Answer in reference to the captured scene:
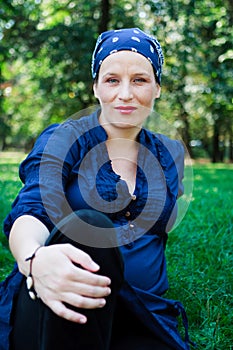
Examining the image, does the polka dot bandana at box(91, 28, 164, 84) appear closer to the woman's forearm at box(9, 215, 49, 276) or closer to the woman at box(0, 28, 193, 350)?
the woman at box(0, 28, 193, 350)

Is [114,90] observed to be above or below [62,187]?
above

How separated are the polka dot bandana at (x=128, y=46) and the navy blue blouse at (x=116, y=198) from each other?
9.5 inches

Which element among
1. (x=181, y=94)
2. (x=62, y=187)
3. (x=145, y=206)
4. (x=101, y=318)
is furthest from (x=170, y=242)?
(x=181, y=94)

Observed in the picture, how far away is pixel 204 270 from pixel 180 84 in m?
15.0

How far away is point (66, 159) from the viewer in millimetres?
1669

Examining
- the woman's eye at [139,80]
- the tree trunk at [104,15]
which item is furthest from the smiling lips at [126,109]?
the tree trunk at [104,15]

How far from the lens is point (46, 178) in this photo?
5.07 ft

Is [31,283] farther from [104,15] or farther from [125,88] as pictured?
[104,15]

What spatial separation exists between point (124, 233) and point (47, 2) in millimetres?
10324

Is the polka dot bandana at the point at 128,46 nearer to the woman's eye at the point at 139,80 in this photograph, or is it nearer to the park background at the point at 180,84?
the woman's eye at the point at 139,80

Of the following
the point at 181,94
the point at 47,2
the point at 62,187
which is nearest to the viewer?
the point at 62,187

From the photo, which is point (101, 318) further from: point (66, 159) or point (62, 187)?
point (66, 159)

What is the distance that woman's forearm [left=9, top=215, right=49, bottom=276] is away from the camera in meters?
1.23

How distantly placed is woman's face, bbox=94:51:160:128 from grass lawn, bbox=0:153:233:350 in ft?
3.38
